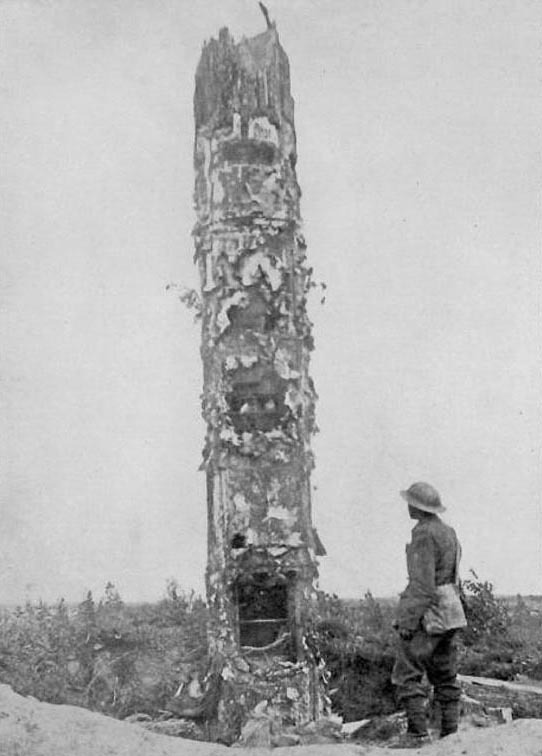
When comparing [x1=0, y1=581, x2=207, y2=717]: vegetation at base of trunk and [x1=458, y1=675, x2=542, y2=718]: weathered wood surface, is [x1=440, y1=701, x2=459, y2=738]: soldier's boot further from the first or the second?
[x1=0, y1=581, x2=207, y2=717]: vegetation at base of trunk

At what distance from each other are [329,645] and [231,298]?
3332 mm

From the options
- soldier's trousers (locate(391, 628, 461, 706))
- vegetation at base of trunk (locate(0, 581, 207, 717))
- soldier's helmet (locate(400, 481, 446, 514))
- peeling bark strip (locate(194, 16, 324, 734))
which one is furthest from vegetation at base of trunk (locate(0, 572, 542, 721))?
soldier's helmet (locate(400, 481, 446, 514))

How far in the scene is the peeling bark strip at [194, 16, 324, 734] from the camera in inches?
302

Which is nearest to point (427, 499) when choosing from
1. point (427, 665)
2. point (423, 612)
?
point (423, 612)

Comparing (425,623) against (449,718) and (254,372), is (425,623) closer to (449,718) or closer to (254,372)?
(449,718)

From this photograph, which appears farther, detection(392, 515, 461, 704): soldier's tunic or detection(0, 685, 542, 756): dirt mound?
detection(392, 515, 461, 704): soldier's tunic

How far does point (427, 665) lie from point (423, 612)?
37cm

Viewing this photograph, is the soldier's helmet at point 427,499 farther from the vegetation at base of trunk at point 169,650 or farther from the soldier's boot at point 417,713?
the vegetation at base of trunk at point 169,650

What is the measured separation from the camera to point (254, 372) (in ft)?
25.5

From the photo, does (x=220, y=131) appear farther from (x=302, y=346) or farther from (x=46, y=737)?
(x=46, y=737)

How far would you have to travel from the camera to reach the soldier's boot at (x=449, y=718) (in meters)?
5.63

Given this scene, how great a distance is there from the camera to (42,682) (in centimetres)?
784

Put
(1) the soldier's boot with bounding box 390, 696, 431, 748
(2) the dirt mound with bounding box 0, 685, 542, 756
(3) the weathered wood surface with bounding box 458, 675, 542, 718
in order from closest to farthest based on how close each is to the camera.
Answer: (2) the dirt mound with bounding box 0, 685, 542, 756 < (1) the soldier's boot with bounding box 390, 696, 431, 748 < (3) the weathered wood surface with bounding box 458, 675, 542, 718

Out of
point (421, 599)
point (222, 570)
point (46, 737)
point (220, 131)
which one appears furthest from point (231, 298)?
point (46, 737)
